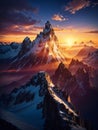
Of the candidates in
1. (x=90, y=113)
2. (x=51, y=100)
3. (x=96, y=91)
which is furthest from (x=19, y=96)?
(x=96, y=91)

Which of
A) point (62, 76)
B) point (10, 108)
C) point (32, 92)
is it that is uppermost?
point (32, 92)

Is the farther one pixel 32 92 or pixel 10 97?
pixel 10 97

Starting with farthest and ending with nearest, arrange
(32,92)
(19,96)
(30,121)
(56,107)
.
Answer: (19,96), (32,92), (30,121), (56,107)

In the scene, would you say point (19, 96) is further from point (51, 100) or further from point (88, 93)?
point (88, 93)

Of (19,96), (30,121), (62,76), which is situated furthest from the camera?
(62,76)

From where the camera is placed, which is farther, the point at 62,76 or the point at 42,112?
the point at 62,76

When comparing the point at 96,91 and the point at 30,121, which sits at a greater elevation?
the point at 30,121

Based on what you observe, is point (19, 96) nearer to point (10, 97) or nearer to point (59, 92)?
point (10, 97)

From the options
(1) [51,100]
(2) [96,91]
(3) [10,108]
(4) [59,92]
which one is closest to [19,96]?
(3) [10,108]

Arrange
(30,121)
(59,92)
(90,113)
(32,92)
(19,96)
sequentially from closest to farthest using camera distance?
(30,121), (59,92), (32,92), (19,96), (90,113)
